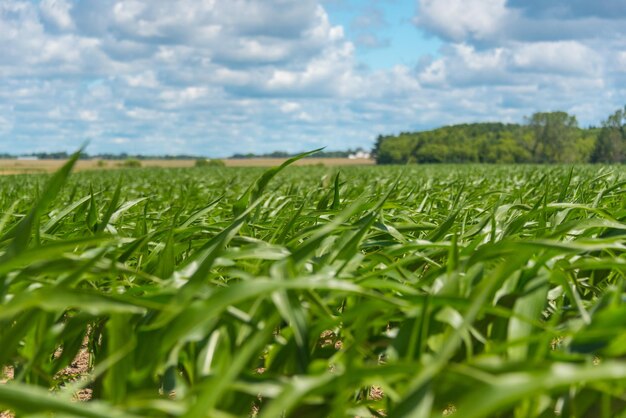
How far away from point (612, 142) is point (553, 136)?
12.1m

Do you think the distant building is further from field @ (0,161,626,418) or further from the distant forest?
field @ (0,161,626,418)

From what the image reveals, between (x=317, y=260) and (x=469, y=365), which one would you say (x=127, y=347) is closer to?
(x=469, y=365)

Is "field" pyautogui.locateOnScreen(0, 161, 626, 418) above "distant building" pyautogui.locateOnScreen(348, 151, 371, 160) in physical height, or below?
below

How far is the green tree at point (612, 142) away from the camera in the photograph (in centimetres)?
10525

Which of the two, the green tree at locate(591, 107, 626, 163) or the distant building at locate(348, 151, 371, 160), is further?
the distant building at locate(348, 151, 371, 160)

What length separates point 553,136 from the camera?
116438 mm

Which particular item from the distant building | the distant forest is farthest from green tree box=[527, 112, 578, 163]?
the distant building

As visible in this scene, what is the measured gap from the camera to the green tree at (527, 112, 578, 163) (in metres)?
115

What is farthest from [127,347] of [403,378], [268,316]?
[403,378]

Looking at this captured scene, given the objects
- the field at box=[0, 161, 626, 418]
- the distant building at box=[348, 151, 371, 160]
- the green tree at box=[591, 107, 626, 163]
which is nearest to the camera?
the field at box=[0, 161, 626, 418]

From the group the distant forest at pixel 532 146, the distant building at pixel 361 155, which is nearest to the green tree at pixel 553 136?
the distant forest at pixel 532 146

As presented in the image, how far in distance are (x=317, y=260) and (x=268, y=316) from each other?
0.47 meters

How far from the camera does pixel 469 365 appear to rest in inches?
36.2

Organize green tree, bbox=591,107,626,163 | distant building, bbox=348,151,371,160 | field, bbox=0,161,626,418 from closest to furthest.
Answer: field, bbox=0,161,626,418 → green tree, bbox=591,107,626,163 → distant building, bbox=348,151,371,160
